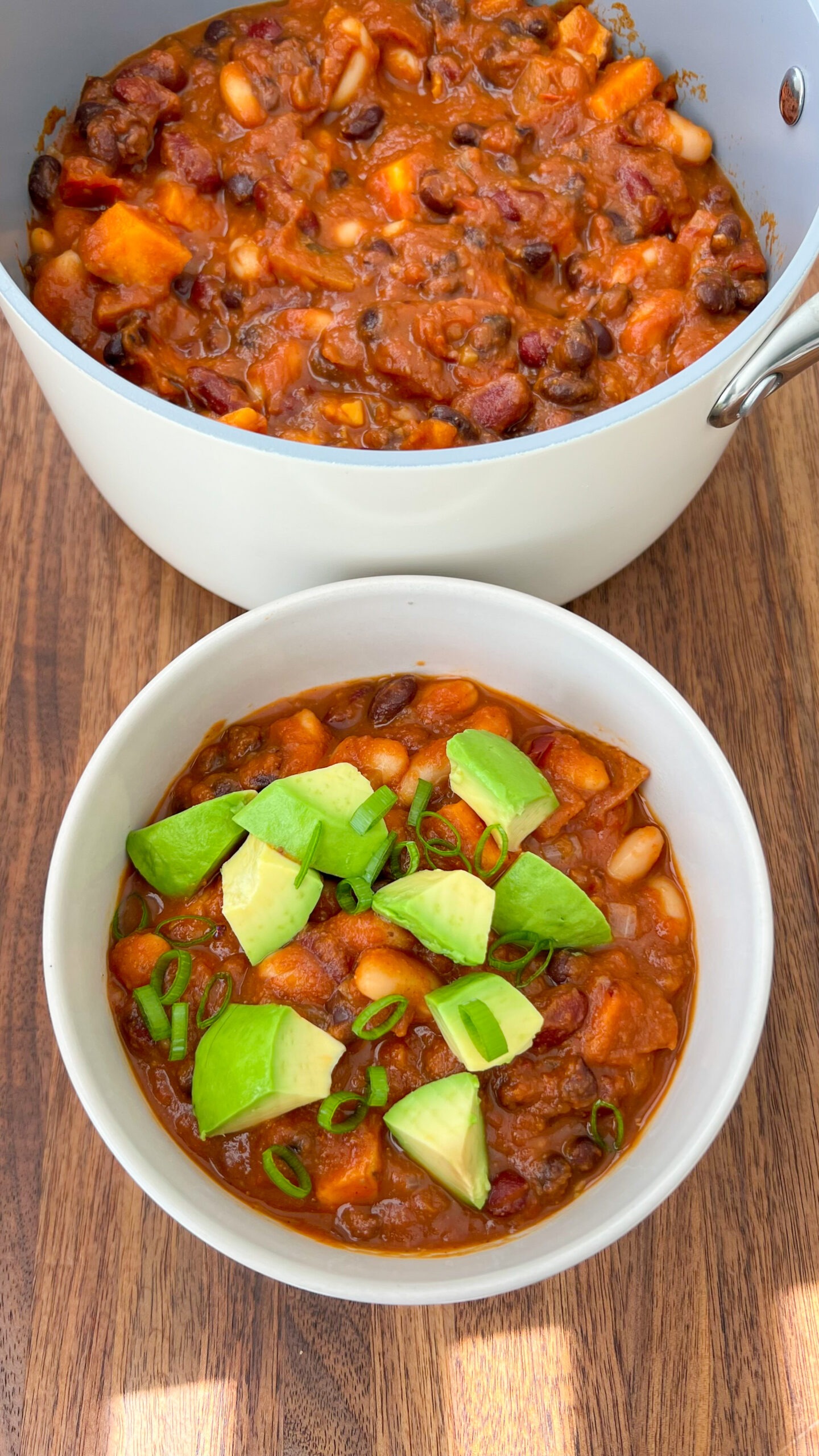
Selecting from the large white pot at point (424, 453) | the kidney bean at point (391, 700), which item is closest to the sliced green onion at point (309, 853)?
the kidney bean at point (391, 700)

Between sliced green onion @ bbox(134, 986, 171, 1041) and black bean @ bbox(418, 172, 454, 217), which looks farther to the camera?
black bean @ bbox(418, 172, 454, 217)

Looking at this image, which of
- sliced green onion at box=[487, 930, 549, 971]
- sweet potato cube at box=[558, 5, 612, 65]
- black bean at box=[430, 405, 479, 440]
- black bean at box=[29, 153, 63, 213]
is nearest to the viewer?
sliced green onion at box=[487, 930, 549, 971]

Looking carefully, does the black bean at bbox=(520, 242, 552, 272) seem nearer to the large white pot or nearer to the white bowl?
the large white pot

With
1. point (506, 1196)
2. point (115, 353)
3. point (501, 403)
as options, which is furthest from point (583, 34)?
point (506, 1196)

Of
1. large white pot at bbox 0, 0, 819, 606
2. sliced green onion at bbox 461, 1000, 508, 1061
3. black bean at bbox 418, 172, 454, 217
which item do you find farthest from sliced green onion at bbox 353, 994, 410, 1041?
black bean at bbox 418, 172, 454, 217

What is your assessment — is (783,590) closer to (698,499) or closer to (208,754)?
(698,499)

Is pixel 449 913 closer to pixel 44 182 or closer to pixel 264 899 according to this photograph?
pixel 264 899
